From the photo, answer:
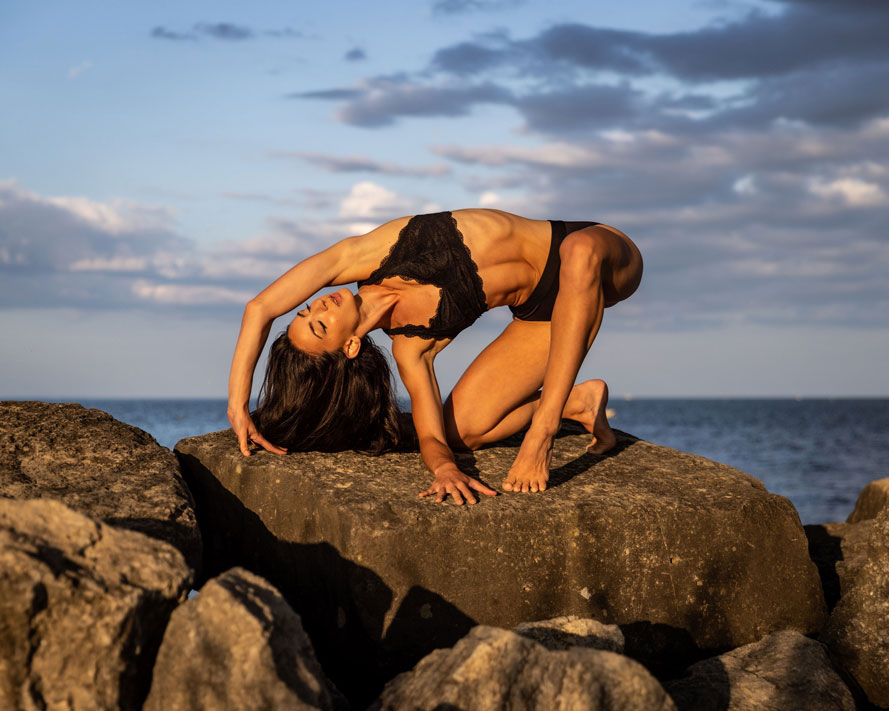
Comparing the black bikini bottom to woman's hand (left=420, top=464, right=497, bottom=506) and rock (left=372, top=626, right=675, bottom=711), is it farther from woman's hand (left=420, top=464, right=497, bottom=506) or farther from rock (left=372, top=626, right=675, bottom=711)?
rock (left=372, top=626, right=675, bottom=711)

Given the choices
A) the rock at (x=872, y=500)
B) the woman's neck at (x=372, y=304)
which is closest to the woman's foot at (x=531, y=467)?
the woman's neck at (x=372, y=304)

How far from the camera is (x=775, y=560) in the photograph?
390 centimetres

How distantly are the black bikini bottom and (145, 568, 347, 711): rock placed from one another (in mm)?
2896

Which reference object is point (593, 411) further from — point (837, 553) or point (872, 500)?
point (872, 500)

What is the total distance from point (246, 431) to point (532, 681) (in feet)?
8.02

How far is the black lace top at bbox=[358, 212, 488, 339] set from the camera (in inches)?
183

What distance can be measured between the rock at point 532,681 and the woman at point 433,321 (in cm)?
180

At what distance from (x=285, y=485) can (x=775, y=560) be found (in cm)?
233

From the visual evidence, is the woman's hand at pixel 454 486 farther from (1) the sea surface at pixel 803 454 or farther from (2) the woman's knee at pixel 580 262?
(1) the sea surface at pixel 803 454

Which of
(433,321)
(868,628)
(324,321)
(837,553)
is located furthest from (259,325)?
(837,553)

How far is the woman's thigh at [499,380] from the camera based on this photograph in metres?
4.84

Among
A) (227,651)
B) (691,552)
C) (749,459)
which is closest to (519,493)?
(691,552)

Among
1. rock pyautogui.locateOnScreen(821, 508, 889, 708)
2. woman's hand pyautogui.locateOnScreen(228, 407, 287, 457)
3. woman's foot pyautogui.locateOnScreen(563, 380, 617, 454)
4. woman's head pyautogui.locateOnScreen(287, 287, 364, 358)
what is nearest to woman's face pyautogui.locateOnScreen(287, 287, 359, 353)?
woman's head pyautogui.locateOnScreen(287, 287, 364, 358)

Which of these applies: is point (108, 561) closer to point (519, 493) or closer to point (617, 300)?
point (519, 493)
